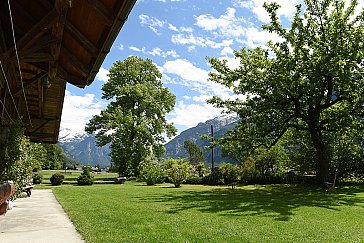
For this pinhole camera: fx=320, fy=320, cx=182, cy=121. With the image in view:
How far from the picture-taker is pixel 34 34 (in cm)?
466

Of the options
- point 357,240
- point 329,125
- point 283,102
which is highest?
point 283,102

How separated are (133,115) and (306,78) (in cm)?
2057

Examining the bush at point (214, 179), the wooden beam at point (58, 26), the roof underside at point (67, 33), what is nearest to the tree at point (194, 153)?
the bush at point (214, 179)

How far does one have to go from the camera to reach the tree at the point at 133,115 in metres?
33.3

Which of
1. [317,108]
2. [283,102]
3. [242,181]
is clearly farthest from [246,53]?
[242,181]

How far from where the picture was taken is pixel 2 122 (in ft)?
27.7

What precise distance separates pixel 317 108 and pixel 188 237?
15.6 meters

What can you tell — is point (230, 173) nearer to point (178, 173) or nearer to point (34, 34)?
point (178, 173)

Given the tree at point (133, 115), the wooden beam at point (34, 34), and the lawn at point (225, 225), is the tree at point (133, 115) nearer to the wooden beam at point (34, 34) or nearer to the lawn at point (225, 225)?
the lawn at point (225, 225)

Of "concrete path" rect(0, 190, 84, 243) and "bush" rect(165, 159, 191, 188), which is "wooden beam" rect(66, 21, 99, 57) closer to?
"concrete path" rect(0, 190, 84, 243)

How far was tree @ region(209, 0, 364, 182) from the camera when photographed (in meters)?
17.7

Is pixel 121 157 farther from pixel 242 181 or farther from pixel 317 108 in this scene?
pixel 317 108

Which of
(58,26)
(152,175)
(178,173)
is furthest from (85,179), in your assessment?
(58,26)

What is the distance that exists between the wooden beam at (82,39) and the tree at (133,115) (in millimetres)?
28292
